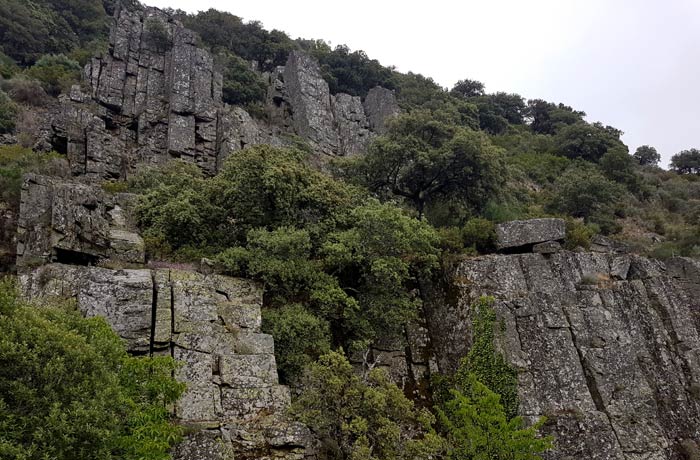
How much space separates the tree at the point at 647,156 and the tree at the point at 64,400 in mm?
68636

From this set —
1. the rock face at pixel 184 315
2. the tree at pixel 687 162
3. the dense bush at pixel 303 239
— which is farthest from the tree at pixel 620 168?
the rock face at pixel 184 315

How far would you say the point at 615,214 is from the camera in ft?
120

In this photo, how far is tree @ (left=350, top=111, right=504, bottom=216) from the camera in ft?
87.5

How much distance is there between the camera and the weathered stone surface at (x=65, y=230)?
15.7 meters

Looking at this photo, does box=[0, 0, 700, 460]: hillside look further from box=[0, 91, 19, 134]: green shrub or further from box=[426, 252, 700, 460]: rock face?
box=[0, 91, 19, 134]: green shrub

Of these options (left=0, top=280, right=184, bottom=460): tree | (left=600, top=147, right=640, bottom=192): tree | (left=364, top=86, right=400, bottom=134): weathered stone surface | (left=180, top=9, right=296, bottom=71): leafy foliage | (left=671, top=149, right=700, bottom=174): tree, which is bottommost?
(left=0, top=280, right=184, bottom=460): tree

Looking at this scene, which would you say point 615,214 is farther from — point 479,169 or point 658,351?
point 658,351

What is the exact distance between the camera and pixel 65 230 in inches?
637

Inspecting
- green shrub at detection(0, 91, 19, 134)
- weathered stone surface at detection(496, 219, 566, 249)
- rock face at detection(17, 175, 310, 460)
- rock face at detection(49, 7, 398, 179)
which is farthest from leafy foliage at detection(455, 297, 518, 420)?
green shrub at detection(0, 91, 19, 134)

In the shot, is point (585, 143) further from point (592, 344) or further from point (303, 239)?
point (303, 239)

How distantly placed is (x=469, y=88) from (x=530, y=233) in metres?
54.6

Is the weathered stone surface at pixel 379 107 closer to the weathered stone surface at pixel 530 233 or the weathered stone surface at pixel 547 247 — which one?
the weathered stone surface at pixel 530 233

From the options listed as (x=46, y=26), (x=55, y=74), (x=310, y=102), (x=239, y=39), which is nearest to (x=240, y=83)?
(x=310, y=102)

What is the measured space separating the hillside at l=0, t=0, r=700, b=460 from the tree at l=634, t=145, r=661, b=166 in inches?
1172
